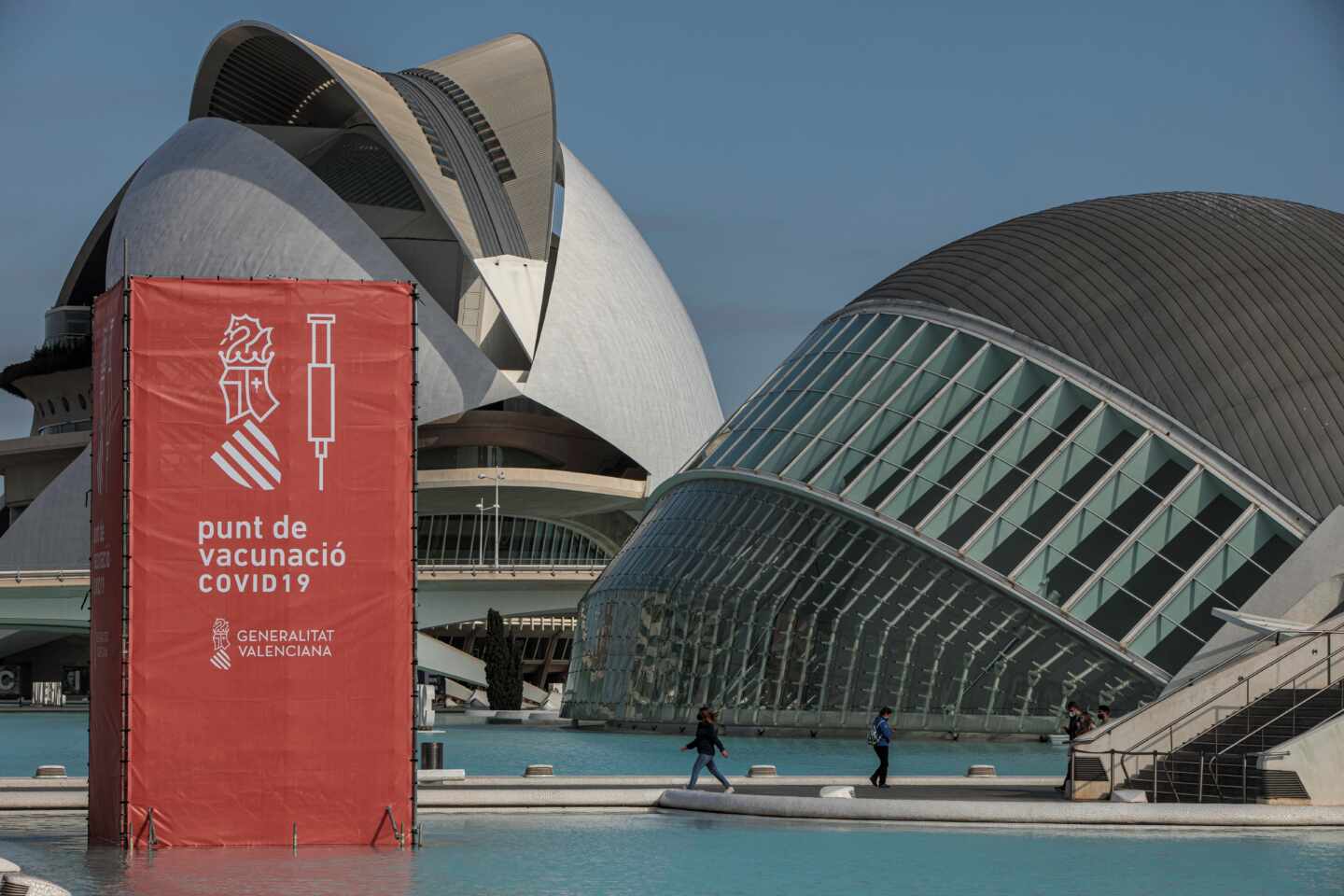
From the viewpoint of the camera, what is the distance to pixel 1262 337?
37250mm

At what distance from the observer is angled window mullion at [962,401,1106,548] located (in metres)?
34.0

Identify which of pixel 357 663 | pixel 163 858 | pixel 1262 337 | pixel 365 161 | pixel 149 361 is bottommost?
pixel 163 858

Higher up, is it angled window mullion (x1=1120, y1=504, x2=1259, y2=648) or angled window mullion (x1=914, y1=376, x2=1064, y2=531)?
angled window mullion (x1=914, y1=376, x2=1064, y2=531)

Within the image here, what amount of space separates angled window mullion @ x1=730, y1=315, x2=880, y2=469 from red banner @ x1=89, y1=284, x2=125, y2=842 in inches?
835

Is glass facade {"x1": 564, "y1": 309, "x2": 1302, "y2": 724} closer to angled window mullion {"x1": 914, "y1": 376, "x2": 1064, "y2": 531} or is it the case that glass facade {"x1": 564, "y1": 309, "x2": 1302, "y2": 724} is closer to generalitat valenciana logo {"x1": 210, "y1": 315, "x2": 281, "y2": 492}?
angled window mullion {"x1": 914, "y1": 376, "x2": 1064, "y2": 531}

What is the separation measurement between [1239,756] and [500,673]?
145 feet

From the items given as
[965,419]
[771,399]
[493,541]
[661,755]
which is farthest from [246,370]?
[493,541]

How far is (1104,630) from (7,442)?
69.4 metres

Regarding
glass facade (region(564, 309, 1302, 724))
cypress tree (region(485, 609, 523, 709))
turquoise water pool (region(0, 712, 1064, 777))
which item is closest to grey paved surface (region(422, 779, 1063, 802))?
turquoise water pool (region(0, 712, 1064, 777))

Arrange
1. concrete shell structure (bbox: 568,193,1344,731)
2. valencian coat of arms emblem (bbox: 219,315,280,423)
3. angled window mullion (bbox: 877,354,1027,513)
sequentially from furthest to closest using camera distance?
angled window mullion (bbox: 877,354,1027,513), concrete shell structure (bbox: 568,193,1344,731), valencian coat of arms emblem (bbox: 219,315,280,423)

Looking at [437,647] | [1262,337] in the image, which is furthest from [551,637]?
[1262,337]

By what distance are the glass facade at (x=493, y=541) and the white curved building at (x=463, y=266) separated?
12 centimetres

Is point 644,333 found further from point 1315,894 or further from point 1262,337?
point 1315,894

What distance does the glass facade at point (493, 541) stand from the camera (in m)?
85.7
